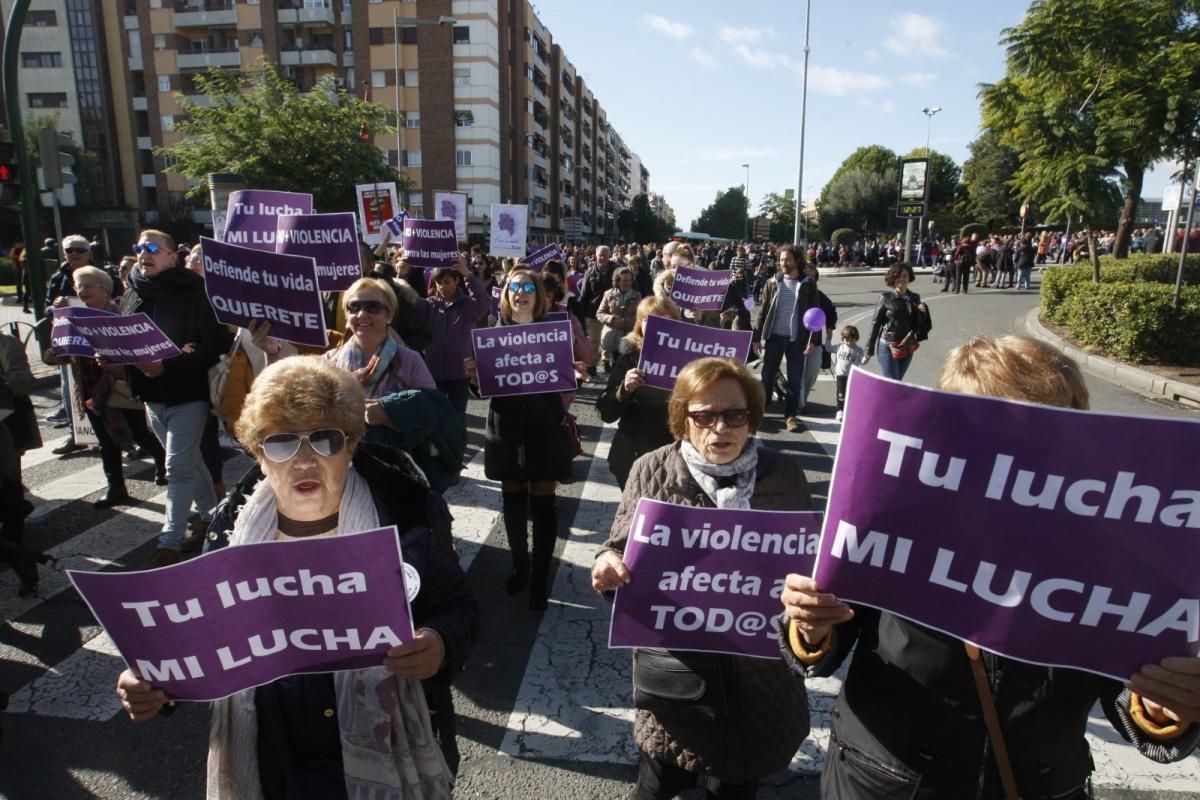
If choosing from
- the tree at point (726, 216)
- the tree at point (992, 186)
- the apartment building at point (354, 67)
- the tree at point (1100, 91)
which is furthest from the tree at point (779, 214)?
the tree at point (1100, 91)

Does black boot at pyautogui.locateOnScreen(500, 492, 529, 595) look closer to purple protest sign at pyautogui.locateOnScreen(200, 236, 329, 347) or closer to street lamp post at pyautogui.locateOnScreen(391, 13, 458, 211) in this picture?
purple protest sign at pyautogui.locateOnScreen(200, 236, 329, 347)

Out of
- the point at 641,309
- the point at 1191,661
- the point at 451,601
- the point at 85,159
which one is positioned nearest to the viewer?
the point at 1191,661

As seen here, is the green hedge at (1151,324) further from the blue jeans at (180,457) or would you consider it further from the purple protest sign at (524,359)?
the blue jeans at (180,457)

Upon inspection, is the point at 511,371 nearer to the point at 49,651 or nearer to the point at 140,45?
the point at 49,651

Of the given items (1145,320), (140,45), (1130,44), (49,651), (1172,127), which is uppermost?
(140,45)

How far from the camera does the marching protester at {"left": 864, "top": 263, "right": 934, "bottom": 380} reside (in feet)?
26.8

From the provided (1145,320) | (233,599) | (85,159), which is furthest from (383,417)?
(85,159)

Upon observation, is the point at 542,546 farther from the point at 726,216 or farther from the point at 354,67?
the point at 726,216

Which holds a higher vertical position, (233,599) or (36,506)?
(233,599)

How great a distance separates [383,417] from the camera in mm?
3498

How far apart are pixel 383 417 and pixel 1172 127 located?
711 inches

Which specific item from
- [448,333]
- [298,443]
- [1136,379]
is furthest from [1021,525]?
[1136,379]

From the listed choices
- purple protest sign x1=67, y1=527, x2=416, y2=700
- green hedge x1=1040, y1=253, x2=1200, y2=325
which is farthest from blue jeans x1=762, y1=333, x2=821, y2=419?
green hedge x1=1040, y1=253, x2=1200, y2=325

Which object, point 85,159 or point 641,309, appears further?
point 85,159
